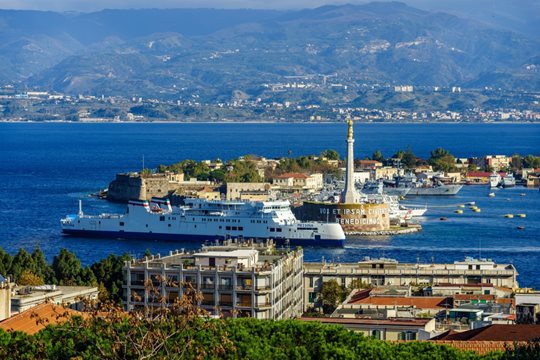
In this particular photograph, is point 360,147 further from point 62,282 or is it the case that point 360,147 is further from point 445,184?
point 62,282

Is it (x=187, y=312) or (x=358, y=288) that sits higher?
(x=187, y=312)

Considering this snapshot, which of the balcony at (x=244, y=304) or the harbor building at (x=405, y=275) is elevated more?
the balcony at (x=244, y=304)

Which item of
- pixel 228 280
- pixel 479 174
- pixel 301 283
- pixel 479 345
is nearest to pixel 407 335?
pixel 479 345

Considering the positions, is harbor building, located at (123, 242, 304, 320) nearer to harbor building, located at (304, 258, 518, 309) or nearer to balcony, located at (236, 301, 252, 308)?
balcony, located at (236, 301, 252, 308)

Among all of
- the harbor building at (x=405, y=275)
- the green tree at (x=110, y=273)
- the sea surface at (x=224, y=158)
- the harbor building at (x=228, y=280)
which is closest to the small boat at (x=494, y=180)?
the sea surface at (x=224, y=158)

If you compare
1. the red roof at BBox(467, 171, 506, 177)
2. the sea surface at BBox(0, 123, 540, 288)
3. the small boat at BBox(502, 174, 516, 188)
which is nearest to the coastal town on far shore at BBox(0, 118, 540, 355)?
the sea surface at BBox(0, 123, 540, 288)

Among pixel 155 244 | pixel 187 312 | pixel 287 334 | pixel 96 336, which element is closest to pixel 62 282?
pixel 287 334

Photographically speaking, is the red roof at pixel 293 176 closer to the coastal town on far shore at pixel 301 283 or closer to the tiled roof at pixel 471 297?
the coastal town on far shore at pixel 301 283
